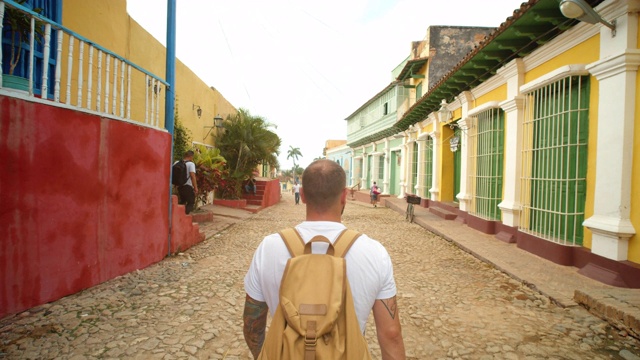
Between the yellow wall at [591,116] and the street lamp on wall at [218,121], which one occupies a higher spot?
the street lamp on wall at [218,121]

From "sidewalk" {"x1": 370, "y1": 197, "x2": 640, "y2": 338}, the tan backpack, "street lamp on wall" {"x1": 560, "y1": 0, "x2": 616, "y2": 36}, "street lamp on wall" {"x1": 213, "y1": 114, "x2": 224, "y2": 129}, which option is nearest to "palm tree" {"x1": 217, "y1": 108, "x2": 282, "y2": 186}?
"street lamp on wall" {"x1": 213, "y1": 114, "x2": 224, "y2": 129}

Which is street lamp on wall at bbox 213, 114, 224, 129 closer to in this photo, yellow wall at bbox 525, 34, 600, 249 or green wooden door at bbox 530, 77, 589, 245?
green wooden door at bbox 530, 77, 589, 245

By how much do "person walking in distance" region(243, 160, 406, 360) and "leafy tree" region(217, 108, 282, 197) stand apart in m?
12.9

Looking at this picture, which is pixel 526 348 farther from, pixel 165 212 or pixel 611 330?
pixel 165 212

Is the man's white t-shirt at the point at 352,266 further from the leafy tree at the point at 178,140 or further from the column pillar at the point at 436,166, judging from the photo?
the column pillar at the point at 436,166

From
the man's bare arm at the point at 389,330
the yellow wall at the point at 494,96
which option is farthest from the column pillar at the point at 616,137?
the man's bare arm at the point at 389,330

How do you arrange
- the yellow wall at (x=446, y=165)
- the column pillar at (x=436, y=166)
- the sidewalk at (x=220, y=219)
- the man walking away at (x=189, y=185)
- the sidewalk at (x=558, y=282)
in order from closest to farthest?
1. the sidewalk at (x=558, y=282)
2. the man walking away at (x=189, y=185)
3. the sidewalk at (x=220, y=219)
4. the yellow wall at (x=446, y=165)
5. the column pillar at (x=436, y=166)

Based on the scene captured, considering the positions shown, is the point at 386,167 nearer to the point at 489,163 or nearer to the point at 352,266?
the point at 489,163

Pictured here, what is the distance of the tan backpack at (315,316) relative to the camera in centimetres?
120

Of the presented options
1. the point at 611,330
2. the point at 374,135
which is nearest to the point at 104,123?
the point at 611,330

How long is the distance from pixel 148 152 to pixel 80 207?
148 cm

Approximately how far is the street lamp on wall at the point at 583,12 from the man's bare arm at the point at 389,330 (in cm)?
457

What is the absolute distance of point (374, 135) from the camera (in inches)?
890

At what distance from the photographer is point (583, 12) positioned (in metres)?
4.48
